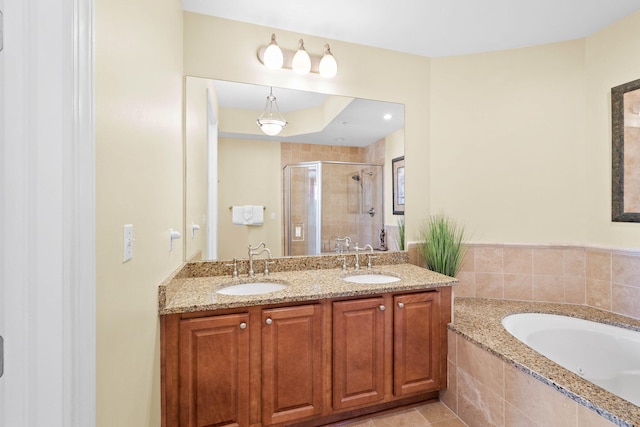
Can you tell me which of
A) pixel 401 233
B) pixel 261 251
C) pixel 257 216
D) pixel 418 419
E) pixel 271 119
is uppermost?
pixel 271 119

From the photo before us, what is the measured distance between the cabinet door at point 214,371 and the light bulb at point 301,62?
1.67 meters

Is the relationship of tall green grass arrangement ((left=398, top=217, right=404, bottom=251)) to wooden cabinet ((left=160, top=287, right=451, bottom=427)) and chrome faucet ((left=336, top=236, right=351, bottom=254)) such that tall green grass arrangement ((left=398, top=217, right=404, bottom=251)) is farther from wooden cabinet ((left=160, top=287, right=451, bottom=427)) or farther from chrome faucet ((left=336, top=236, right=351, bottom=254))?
wooden cabinet ((left=160, top=287, right=451, bottom=427))

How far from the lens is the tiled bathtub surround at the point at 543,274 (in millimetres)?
2131

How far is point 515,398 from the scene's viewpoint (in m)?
1.42

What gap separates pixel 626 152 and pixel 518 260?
1.01 m

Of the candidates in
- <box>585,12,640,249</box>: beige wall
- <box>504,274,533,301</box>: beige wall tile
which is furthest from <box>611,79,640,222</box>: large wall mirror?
<box>504,274,533,301</box>: beige wall tile

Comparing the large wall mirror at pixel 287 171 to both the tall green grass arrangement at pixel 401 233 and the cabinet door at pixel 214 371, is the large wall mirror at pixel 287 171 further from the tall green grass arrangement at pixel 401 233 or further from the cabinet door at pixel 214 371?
the cabinet door at pixel 214 371

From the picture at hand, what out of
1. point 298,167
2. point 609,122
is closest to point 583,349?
point 609,122

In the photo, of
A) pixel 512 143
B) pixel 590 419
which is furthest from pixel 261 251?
pixel 512 143

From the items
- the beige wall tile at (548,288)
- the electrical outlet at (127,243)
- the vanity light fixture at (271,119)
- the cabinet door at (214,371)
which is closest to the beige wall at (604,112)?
the beige wall tile at (548,288)

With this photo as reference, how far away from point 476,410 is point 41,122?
87.5 inches

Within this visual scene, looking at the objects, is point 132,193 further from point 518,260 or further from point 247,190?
point 518,260

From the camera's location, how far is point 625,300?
6.59 ft

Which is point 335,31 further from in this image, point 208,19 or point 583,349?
point 583,349
